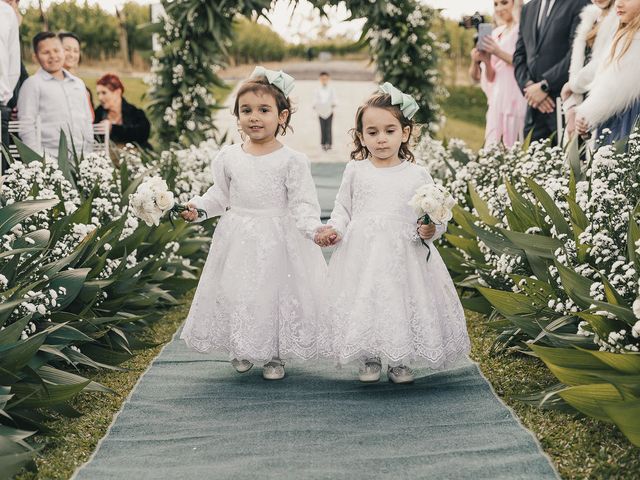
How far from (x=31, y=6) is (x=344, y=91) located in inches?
346

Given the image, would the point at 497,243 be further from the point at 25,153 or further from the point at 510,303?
the point at 25,153

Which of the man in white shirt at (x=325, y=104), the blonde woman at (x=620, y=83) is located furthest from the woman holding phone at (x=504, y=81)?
the man in white shirt at (x=325, y=104)

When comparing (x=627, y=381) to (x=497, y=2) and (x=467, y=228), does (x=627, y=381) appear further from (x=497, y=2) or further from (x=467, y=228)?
(x=497, y=2)

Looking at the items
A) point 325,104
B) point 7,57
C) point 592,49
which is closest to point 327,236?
point 592,49

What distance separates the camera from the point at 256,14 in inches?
419

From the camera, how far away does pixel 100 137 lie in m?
10.1

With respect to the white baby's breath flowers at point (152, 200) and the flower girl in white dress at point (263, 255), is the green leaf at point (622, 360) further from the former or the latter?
the white baby's breath flowers at point (152, 200)

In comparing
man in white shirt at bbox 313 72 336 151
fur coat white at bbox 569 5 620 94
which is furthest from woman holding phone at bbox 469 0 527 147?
man in white shirt at bbox 313 72 336 151

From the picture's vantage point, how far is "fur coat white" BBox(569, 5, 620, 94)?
22.2ft

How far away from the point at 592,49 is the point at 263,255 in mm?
3330

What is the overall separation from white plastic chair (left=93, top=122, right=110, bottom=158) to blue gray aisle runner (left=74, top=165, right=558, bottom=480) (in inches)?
156

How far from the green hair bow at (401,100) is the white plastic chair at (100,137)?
14.4 feet

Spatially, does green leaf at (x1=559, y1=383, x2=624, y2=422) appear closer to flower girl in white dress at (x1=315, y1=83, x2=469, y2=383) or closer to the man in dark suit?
flower girl in white dress at (x1=315, y1=83, x2=469, y2=383)

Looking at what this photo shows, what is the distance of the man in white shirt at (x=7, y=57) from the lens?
7.65 metres
